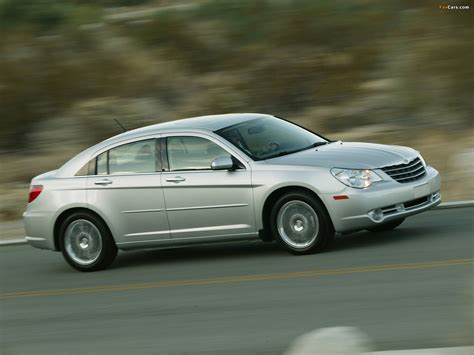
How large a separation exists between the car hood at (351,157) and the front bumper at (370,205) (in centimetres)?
26

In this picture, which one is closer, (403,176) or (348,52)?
(403,176)

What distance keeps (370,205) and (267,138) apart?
159 cm

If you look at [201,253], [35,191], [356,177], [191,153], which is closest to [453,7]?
[201,253]

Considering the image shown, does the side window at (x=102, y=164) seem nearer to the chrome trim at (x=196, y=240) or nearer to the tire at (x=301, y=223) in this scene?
the chrome trim at (x=196, y=240)

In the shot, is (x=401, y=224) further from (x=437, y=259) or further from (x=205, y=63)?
(x=205, y=63)

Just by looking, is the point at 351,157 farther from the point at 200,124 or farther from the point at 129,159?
the point at 129,159

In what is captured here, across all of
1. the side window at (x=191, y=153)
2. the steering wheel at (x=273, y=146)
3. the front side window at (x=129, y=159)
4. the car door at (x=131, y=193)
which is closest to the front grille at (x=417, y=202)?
the steering wheel at (x=273, y=146)

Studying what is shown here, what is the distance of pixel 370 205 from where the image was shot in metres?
10.3

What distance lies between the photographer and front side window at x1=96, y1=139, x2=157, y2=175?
11344 mm

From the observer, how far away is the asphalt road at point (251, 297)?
24.8 feet

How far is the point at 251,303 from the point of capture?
8.80m

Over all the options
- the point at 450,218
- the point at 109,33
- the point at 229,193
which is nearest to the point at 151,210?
the point at 229,193

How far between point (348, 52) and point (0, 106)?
7.50m

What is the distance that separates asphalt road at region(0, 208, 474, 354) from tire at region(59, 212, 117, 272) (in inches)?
6.8
